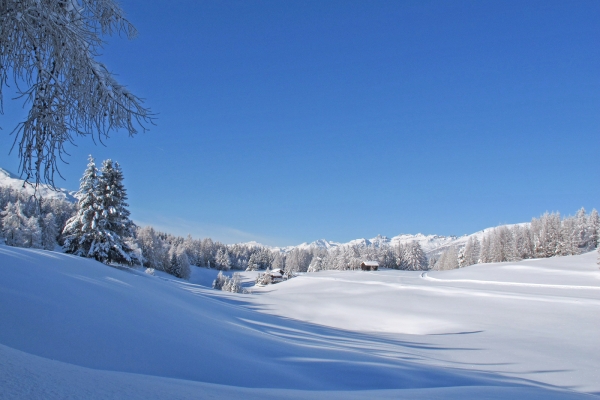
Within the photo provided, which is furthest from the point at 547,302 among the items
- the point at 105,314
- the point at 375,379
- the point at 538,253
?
the point at 538,253

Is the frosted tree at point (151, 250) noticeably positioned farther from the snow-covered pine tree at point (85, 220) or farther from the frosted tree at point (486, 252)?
the frosted tree at point (486, 252)

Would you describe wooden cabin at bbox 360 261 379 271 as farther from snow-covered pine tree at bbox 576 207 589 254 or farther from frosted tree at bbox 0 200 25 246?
frosted tree at bbox 0 200 25 246

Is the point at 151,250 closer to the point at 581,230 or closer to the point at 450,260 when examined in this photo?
the point at 450,260

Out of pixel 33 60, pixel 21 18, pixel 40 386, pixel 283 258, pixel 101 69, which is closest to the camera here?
pixel 40 386

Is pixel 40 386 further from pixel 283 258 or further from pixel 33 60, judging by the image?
pixel 283 258

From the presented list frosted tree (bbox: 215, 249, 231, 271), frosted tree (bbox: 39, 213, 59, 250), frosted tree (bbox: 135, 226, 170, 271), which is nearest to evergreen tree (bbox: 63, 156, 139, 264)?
frosted tree (bbox: 39, 213, 59, 250)

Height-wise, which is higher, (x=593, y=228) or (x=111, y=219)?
(x=593, y=228)

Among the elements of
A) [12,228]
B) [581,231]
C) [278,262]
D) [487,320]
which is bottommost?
[278,262]

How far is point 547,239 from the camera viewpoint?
63.4m

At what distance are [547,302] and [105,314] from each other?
23.1 metres

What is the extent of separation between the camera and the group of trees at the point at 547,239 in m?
61.2

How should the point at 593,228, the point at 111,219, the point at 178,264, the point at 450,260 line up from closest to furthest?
the point at 111,219 → the point at 593,228 → the point at 178,264 → the point at 450,260

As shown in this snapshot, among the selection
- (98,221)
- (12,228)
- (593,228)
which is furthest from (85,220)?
(593,228)

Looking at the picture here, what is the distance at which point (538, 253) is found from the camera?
64938 mm
